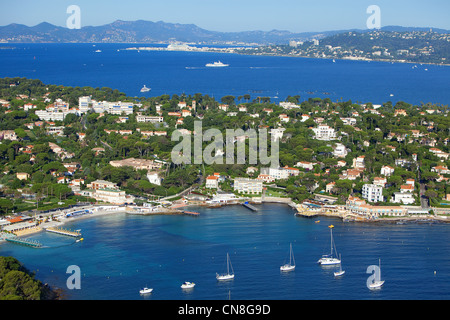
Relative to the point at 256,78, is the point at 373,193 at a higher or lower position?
lower

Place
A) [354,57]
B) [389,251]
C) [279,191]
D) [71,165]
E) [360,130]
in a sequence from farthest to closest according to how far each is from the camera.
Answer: [354,57], [360,130], [71,165], [279,191], [389,251]

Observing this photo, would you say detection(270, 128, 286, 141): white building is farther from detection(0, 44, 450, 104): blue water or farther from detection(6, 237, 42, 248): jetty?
detection(6, 237, 42, 248): jetty

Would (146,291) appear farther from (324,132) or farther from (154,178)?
(324,132)

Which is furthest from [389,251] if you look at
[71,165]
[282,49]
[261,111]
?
[282,49]

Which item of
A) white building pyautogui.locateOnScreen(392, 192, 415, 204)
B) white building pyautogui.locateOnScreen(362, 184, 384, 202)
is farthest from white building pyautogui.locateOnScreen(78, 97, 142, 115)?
white building pyautogui.locateOnScreen(392, 192, 415, 204)

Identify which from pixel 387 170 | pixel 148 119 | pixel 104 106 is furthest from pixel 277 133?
pixel 104 106

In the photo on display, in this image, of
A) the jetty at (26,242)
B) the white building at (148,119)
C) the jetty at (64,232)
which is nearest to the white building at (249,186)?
the jetty at (64,232)

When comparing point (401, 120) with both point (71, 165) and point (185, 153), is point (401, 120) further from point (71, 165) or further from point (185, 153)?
point (71, 165)
